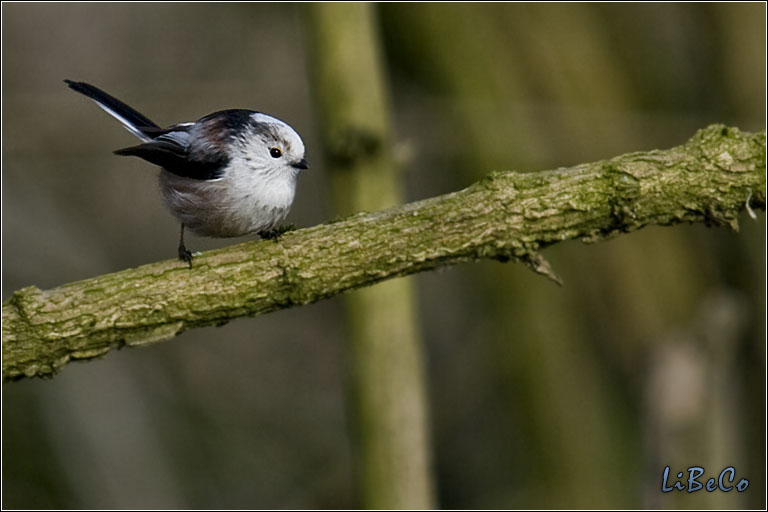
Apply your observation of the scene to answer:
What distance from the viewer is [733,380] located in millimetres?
4879

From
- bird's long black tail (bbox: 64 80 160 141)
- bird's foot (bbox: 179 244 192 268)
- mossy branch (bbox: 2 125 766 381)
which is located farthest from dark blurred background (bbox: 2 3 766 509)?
mossy branch (bbox: 2 125 766 381)

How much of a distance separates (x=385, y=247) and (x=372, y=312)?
113 cm

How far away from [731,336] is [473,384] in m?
1.82

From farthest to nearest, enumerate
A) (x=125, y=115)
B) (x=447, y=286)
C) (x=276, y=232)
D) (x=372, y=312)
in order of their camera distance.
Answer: (x=447, y=286) → (x=372, y=312) → (x=125, y=115) → (x=276, y=232)

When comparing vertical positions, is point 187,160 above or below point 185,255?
above

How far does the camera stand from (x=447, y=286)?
6418 mm

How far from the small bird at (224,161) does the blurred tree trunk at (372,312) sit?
74 cm

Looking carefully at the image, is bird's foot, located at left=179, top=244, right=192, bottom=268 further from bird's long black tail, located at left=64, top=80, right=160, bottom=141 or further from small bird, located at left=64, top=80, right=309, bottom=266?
bird's long black tail, located at left=64, top=80, right=160, bottom=141

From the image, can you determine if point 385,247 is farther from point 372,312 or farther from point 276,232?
point 372,312
